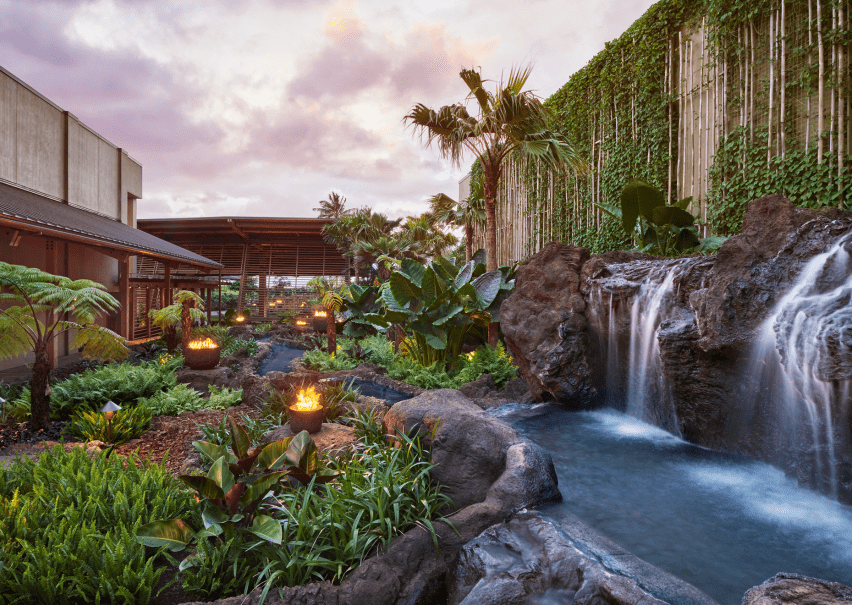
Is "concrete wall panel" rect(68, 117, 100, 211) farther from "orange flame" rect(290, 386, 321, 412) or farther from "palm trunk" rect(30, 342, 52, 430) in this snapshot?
"orange flame" rect(290, 386, 321, 412)

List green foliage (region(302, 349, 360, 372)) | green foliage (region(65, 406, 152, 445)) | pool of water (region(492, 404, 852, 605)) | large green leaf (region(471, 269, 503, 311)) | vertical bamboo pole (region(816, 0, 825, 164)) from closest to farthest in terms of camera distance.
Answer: pool of water (region(492, 404, 852, 605))
green foliage (region(65, 406, 152, 445))
vertical bamboo pole (region(816, 0, 825, 164))
large green leaf (region(471, 269, 503, 311))
green foliage (region(302, 349, 360, 372))

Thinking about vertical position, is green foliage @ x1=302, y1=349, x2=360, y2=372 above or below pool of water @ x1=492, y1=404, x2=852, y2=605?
above

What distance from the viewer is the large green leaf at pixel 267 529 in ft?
7.28

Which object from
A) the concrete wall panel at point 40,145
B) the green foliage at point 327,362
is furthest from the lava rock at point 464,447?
the concrete wall panel at point 40,145

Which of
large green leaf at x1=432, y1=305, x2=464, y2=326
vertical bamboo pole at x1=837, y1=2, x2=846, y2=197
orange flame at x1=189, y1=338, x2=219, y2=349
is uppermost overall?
vertical bamboo pole at x1=837, y1=2, x2=846, y2=197

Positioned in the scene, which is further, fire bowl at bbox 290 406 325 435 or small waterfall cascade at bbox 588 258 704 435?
small waterfall cascade at bbox 588 258 704 435

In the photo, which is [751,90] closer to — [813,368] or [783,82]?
[783,82]

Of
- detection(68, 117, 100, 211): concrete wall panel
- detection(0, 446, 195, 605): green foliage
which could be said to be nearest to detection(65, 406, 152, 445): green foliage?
detection(0, 446, 195, 605): green foliage

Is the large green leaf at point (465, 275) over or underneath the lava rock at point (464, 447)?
over

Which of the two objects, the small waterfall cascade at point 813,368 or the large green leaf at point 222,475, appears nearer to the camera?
the large green leaf at point 222,475

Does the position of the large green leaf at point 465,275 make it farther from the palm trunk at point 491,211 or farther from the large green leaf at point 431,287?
the large green leaf at point 431,287

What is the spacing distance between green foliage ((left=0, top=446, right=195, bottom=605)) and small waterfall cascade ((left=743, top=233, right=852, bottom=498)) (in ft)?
14.2

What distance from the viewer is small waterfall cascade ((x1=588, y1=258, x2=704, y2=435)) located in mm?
4465

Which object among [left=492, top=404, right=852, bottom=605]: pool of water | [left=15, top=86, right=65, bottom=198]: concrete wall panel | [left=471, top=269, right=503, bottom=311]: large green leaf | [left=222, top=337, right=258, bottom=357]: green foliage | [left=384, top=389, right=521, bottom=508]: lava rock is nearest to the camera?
[left=492, top=404, right=852, bottom=605]: pool of water
